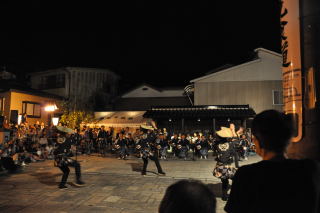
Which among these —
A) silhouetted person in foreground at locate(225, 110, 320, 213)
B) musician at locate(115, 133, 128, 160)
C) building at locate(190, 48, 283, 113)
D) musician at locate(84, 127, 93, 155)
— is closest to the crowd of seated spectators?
musician at locate(84, 127, 93, 155)

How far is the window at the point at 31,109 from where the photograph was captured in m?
23.6

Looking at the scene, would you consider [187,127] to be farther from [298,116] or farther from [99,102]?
[298,116]

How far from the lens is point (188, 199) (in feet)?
4.65

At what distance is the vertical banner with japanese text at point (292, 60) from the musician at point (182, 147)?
13365 millimetres

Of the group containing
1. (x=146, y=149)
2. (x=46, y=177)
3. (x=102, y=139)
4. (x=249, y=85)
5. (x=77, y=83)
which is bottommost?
(x=46, y=177)

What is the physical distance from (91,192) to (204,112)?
14684 millimetres

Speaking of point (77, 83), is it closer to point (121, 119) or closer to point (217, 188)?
point (121, 119)

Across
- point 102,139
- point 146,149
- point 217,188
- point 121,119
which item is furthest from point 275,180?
point 121,119

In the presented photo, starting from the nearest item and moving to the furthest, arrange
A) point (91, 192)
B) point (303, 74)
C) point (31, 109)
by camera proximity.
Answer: point (303, 74)
point (91, 192)
point (31, 109)

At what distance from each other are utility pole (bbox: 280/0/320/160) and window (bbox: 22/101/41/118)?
24412 mm

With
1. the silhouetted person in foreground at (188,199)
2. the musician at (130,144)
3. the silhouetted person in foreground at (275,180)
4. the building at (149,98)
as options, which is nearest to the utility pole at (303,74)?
the silhouetted person in foreground at (275,180)

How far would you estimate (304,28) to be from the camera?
3484mm

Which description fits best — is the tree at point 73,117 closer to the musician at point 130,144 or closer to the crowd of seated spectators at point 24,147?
the crowd of seated spectators at point 24,147

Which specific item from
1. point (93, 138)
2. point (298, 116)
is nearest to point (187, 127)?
point (93, 138)
